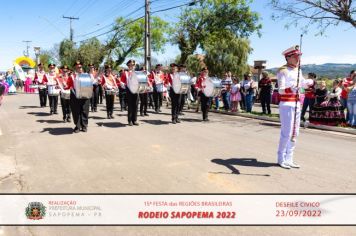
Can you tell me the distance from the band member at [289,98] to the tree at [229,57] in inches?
1347

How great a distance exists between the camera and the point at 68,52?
5091 cm

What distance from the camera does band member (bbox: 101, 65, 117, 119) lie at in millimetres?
14188

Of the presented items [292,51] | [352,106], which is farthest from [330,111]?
[292,51]

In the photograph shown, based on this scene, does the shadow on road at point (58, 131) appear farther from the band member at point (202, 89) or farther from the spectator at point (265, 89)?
the spectator at point (265, 89)

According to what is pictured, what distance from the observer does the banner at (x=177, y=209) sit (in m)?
4.32

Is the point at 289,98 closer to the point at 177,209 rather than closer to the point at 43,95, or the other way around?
the point at 177,209

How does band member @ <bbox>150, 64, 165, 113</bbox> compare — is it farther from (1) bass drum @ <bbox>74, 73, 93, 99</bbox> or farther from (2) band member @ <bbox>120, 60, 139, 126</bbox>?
(1) bass drum @ <bbox>74, 73, 93, 99</bbox>

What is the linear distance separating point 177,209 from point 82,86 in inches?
265

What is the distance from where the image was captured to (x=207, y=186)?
5555 mm

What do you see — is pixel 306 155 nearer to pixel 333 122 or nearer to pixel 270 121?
pixel 333 122

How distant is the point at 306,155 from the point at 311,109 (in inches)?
229

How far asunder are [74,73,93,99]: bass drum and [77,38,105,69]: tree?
128 ft

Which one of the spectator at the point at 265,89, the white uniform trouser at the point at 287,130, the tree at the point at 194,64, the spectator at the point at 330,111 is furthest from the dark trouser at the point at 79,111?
the tree at the point at 194,64

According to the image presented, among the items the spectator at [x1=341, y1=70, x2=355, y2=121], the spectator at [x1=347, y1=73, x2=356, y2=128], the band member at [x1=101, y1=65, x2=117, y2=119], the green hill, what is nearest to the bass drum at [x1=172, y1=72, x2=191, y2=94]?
the band member at [x1=101, y1=65, x2=117, y2=119]
